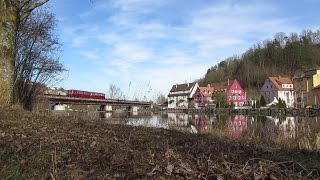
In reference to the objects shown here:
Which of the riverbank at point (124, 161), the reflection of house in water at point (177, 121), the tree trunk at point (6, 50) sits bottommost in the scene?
the reflection of house in water at point (177, 121)

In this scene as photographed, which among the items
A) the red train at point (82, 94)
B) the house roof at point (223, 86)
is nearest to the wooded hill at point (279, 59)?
the house roof at point (223, 86)

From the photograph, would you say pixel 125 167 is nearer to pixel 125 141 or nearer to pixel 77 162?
pixel 77 162

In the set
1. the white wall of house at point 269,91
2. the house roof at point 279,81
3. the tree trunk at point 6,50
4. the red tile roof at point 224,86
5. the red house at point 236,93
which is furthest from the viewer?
the red tile roof at point 224,86

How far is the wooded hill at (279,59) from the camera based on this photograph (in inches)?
5650

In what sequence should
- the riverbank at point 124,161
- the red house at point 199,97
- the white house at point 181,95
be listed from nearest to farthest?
the riverbank at point 124,161 < the red house at point 199,97 < the white house at point 181,95

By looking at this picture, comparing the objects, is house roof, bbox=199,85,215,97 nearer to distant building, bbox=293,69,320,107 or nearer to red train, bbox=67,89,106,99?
distant building, bbox=293,69,320,107

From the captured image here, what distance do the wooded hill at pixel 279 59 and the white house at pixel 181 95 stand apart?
18.5 metres

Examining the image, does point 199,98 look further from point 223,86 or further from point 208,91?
point 223,86

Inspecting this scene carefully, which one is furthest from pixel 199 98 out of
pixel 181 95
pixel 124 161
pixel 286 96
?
pixel 124 161

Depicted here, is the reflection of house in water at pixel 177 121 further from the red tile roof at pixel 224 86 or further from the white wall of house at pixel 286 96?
the red tile roof at pixel 224 86

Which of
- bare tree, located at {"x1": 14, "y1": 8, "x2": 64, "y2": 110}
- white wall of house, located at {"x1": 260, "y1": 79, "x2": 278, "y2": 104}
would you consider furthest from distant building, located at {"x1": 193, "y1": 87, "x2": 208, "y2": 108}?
bare tree, located at {"x1": 14, "y1": 8, "x2": 64, "y2": 110}

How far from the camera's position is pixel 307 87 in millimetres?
109812

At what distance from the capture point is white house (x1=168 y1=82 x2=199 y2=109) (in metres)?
147

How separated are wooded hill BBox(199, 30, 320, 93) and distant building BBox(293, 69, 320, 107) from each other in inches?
1166
